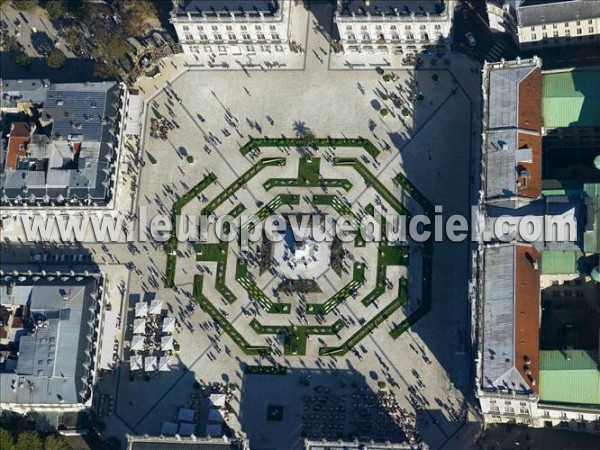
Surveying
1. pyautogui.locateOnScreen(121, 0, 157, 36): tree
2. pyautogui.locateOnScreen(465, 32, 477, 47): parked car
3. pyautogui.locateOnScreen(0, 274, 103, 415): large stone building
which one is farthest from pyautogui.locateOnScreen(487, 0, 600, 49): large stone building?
pyautogui.locateOnScreen(0, 274, 103, 415): large stone building

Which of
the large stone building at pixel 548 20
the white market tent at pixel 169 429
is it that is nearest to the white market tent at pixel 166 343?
the white market tent at pixel 169 429

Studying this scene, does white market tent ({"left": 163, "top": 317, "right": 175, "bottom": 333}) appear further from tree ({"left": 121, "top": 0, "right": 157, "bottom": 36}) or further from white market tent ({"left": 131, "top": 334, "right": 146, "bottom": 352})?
tree ({"left": 121, "top": 0, "right": 157, "bottom": 36})

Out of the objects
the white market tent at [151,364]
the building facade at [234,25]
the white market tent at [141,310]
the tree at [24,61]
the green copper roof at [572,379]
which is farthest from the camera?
the tree at [24,61]

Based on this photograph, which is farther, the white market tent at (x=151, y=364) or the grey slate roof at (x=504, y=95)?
the white market tent at (x=151, y=364)

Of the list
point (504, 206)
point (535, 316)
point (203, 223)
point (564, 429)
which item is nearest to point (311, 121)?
point (203, 223)

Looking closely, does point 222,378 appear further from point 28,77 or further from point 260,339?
point 28,77

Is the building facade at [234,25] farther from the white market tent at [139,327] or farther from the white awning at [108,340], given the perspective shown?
the white awning at [108,340]

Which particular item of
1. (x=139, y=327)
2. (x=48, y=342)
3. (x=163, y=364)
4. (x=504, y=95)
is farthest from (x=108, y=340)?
(x=504, y=95)

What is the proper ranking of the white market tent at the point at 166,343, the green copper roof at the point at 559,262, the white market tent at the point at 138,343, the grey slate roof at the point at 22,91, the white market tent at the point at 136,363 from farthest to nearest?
1. the grey slate roof at the point at 22,91
2. the white market tent at the point at 138,343
3. the white market tent at the point at 166,343
4. the white market tent at the point at 136,363
5. the green copper roof at the point at 559,262
